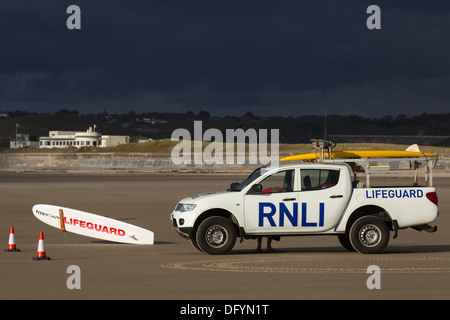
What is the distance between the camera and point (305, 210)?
16109 millimetres

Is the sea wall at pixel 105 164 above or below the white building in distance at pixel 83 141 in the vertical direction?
below

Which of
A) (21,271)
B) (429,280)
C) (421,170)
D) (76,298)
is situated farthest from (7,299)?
(421,170)

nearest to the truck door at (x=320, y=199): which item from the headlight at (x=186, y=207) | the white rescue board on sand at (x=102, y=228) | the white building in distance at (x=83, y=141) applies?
the headlight at (x=186, y=207)

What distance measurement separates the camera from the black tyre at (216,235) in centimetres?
1586

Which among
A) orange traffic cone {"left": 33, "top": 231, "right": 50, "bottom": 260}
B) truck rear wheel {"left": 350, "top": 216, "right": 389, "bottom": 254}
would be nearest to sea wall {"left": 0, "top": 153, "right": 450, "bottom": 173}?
truck rear wheel {"left": 350, "top": 216, "right": 389, "bottom": 254}

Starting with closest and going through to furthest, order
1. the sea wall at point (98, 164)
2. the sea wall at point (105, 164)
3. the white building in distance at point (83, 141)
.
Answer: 1. the sea wall at point (105, 164)
2. the sea wall at point (98, 164)
3. the white building in distance at point (83, 141)

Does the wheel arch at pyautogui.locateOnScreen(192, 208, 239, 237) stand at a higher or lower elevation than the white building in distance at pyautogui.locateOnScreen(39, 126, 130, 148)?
lower

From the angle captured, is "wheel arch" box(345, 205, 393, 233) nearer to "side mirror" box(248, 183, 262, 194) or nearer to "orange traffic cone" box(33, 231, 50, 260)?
"side mirror" box(248, 183, 262, 194)

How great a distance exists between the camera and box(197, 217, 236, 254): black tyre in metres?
15.9

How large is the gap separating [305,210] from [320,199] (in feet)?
1.29

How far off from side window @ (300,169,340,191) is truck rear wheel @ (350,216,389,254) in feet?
3.25

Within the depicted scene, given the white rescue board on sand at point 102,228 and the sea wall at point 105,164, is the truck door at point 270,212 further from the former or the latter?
the sea wall at point 105,164

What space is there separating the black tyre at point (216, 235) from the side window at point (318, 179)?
6.01 feet
